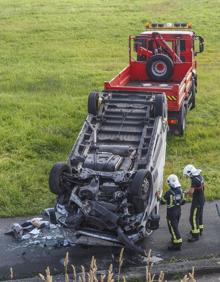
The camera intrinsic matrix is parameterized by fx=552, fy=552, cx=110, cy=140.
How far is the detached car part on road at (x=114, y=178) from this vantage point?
8.09 m

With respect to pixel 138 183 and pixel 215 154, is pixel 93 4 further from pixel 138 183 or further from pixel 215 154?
pixel 138 183

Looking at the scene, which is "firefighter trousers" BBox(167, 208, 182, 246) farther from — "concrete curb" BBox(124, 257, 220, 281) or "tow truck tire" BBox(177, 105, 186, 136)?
"tow truck tire" BBox(177, 105, 186, 136)

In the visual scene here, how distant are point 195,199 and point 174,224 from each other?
64 cm

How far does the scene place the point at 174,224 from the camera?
28.2 ft

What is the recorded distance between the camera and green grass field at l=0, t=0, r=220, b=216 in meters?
12.0

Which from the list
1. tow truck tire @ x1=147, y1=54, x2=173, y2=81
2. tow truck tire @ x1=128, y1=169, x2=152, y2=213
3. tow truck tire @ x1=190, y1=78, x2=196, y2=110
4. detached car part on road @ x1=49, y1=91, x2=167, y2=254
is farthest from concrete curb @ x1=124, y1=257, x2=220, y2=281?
tow truck tire @ x1=190, y1=78, x2=196, y2=110

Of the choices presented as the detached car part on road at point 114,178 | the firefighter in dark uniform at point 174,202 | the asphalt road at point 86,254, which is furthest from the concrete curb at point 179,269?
the firefighter in dark uniform at point 174,202

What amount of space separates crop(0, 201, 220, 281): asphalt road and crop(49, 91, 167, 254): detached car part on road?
0.41m

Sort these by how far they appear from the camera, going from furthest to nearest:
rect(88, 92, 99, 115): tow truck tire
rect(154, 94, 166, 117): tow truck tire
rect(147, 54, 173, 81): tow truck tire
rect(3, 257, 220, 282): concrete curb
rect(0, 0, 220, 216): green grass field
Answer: rect(147, 54, 173, 81): tow truck tire → rect(0, 0, 220, 216): green grass field → rect(88, 92, 99, 115): tow truck tire → rect(154, 94, 166, 117): tow truck tire → rect(3, 257, 220, 282): concrete curb

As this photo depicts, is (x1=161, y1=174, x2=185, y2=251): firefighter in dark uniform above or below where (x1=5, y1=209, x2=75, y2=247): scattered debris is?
above

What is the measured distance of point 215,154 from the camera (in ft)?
42.1

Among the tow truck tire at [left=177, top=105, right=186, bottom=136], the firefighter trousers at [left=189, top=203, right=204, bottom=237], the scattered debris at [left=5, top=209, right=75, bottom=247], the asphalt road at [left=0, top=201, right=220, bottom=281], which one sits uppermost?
the tow truck tire at [left=177, top=105, right=186, bottom=136]

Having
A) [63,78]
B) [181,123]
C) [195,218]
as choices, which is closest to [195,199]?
[195,218]

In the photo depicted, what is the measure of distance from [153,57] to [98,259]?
7509mm
